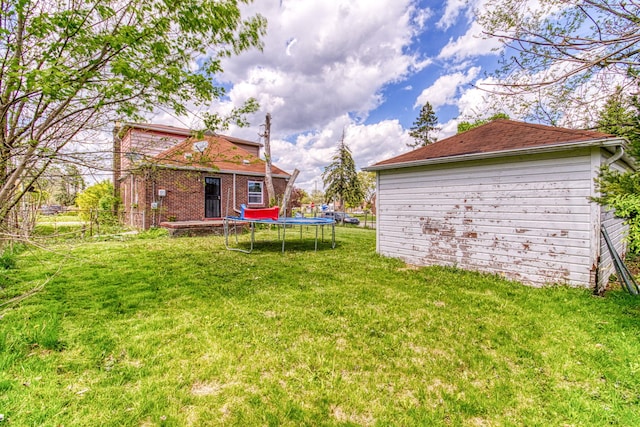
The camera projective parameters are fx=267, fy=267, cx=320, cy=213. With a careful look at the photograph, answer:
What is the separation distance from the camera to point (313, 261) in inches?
263

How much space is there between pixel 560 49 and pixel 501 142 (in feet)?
9.10

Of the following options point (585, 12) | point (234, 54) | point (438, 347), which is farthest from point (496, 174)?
point (234, 54)

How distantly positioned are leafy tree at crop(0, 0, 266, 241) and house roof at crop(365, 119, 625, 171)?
4.67 m

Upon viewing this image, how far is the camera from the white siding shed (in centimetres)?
441

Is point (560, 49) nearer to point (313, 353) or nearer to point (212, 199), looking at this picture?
point (313, 353)

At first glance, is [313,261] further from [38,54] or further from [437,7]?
[437,7]

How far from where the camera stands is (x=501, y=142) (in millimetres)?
5496

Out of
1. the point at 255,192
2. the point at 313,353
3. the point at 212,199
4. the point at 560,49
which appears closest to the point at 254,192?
the point at 255,192

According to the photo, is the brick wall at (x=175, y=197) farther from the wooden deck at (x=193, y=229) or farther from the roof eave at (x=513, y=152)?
the roof eave at (x=513, y=152)

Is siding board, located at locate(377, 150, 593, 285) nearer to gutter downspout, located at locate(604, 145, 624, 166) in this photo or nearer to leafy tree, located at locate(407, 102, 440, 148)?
gutter downspout, located at locate(604, 145, 624, 166)

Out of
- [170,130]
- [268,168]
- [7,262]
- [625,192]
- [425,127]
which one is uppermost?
[425,127]

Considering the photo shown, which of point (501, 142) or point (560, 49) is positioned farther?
point (501, 142)

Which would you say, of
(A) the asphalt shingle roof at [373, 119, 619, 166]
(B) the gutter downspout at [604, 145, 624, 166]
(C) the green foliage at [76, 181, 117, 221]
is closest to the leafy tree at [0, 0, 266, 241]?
(A) the asphalt shingle roof at [373, 119, 619, 166]

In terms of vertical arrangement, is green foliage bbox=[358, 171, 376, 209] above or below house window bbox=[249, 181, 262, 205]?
above
